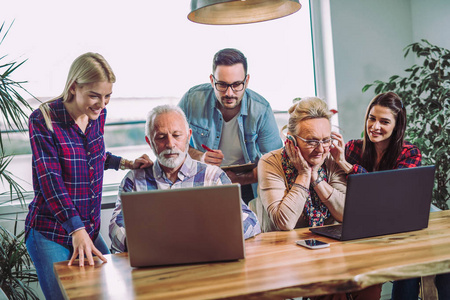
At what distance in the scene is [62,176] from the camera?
83.7 inches

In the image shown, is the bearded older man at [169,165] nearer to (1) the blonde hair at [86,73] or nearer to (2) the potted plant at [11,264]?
(1) the blonde hair at [86,73]

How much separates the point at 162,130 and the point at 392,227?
1072 millimetres

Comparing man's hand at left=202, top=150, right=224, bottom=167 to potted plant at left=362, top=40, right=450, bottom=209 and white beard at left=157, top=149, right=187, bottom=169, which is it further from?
potted plant at left=362, top=40, right=450, bottom=209

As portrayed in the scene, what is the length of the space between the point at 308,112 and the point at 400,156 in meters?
0.70

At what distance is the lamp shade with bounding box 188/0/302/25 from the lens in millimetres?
2049

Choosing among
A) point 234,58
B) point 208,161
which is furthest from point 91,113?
point 234,58

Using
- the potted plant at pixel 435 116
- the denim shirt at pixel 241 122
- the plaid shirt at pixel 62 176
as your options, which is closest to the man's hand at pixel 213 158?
the denim shirt at pixel 241 122

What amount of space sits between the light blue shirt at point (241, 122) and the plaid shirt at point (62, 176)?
32.5 inches

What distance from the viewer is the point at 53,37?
12.2 ft

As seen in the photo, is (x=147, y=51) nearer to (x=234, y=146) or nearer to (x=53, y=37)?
(x=53, y=37)

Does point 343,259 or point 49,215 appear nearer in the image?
point 343,259

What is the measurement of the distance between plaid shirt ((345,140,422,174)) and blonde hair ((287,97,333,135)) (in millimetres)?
371

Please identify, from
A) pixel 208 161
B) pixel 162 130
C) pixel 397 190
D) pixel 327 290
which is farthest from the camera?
pixel 208 161

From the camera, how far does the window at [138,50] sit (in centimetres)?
369
